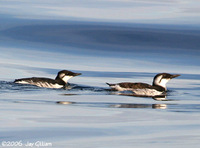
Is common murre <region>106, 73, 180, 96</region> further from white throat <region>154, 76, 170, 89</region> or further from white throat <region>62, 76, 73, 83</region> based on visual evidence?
white throat <region>62, 76, 73, 83</region>

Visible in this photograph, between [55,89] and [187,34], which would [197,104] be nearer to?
[55,89]

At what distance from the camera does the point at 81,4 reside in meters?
48.2

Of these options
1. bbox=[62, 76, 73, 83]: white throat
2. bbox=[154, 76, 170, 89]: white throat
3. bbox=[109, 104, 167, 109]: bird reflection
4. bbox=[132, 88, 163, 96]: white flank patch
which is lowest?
bbox=[109, 104, 167, 109]: bird reflection

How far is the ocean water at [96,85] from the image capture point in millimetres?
13008

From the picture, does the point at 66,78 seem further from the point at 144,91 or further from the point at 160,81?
the point at 144,91

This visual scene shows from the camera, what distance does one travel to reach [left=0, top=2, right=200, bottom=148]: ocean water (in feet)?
42.7

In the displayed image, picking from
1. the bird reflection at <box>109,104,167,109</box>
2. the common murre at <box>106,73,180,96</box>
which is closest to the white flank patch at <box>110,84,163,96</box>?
the common murre at <box>106,73,180,96</box>

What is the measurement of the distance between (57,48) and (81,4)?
15.3 meters

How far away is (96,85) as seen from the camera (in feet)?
74.1

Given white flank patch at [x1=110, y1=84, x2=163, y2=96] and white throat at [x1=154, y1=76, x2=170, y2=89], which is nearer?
white flank patch at [x1=110, y1=84, x2=163, y2=96]

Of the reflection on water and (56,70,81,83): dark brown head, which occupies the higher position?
(56,70,81,83): dark brown head

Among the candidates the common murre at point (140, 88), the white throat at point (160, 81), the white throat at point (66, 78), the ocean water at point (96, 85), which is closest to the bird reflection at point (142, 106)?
the ocean water at point (96, 85)

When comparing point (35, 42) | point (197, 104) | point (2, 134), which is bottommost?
point (2, 134)

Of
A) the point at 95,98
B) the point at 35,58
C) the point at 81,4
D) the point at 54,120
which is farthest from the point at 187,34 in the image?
the point at 54,120
